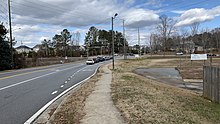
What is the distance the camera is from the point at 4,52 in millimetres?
44625

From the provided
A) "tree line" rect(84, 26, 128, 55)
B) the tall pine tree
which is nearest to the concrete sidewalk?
the tall pine tree

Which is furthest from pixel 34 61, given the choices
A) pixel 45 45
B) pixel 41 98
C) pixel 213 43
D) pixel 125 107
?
pixel 213 43

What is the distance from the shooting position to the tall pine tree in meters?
43.4

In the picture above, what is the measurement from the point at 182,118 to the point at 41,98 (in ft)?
21.9

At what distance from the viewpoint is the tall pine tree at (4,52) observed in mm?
43375

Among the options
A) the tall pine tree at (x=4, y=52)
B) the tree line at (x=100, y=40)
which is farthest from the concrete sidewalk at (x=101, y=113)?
the tree line at (x=100, y=40)

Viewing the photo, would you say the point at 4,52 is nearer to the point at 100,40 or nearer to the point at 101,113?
the point at 101,113

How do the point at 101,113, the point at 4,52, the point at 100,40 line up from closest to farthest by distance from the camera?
→ the point at 101,113 → the point at 4,52 → the point at 100,40

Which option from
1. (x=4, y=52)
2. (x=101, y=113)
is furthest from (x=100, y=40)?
(x=101, y=113)

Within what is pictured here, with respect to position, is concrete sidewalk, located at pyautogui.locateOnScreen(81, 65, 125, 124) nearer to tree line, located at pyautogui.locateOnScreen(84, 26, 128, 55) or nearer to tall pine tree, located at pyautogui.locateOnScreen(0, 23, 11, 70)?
tall pine tree, located at pyautogui.locateOnScreen(0, 23, 11, 70)

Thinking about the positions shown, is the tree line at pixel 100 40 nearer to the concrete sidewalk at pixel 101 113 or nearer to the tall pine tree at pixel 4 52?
the tall pine tree at pixel 4 52

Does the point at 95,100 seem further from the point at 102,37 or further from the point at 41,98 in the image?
the point at 102,37

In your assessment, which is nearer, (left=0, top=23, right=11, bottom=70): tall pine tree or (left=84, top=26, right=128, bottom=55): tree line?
(left=0, top=23, right=11, bottom=70): tall pine tree

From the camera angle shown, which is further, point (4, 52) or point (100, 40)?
point (100, 40)
